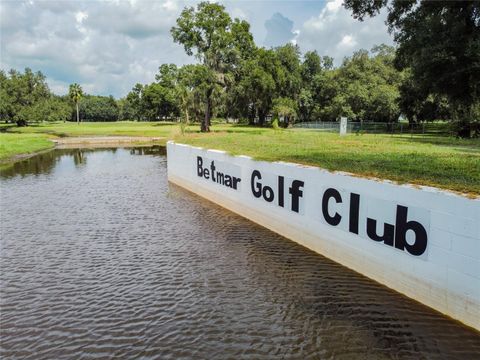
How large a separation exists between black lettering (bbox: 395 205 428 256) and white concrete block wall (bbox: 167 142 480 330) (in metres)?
0.07

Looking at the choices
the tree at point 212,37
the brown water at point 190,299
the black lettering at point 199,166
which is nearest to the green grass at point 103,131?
the tree at point 212,37

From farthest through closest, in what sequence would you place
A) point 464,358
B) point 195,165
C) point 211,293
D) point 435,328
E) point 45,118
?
point 45,118
point 195,165
point 211,293
point 435,328
point 464,358

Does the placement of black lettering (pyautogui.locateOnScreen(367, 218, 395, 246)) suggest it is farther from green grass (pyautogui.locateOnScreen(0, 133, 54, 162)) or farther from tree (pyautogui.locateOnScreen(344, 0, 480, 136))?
green grass (pyautogui.locateOnScreen(0, 133, 54, 162))

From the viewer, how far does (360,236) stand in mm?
8773

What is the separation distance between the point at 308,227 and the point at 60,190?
14.2 metres

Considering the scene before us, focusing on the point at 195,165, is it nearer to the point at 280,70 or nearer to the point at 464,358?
the point at 464,358

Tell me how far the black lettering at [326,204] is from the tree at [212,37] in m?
38.6

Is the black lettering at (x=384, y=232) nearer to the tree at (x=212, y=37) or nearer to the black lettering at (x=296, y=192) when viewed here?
the black lettering at (x=296, y=192)

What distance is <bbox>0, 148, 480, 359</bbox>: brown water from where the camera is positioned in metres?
6.33

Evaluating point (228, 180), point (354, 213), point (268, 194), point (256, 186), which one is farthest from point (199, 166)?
point (354, 213)

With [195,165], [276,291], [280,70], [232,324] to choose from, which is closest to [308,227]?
[276,291]

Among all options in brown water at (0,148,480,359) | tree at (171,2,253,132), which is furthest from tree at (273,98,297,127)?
brown water at (0,148,480,359)

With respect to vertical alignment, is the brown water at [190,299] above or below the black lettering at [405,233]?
below

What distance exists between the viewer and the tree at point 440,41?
2120cm
